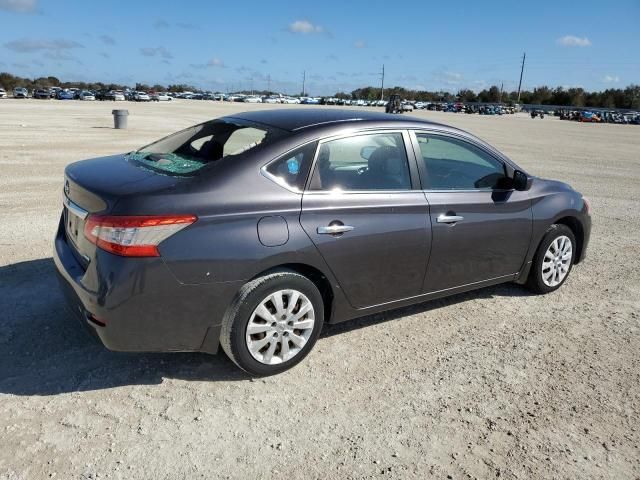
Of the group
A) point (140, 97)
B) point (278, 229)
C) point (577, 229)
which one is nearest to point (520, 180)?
point (577, 229)

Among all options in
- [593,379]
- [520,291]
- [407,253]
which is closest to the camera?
[593,379]

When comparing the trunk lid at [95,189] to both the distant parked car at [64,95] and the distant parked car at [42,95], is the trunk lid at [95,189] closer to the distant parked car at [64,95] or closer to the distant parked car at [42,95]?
the distant parked car at [42,95]

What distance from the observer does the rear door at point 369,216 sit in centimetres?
355

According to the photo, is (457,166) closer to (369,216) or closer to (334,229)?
(369,216)

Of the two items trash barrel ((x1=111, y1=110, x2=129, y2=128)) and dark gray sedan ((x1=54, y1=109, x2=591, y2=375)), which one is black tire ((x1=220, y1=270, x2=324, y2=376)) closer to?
dark gray sedan ((x1=54, y1=109, x2=591, y2=375))

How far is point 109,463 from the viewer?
8.77 ft

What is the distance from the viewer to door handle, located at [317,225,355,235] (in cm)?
348

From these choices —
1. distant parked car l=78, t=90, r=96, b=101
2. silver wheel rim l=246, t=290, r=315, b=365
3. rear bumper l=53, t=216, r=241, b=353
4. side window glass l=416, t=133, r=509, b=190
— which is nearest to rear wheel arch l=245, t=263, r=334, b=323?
silver wheel rim l=246, t=290, r=315, b=365

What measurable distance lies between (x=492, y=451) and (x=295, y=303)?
4.78ft

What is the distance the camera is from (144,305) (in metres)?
3.01

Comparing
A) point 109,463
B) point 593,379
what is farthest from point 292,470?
point 593,379

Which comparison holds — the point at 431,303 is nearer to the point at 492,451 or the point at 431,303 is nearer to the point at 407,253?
the point at 407,253

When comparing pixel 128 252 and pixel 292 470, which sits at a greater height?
pixel 128 252

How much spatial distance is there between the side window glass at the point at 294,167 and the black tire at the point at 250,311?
23.2 inches
